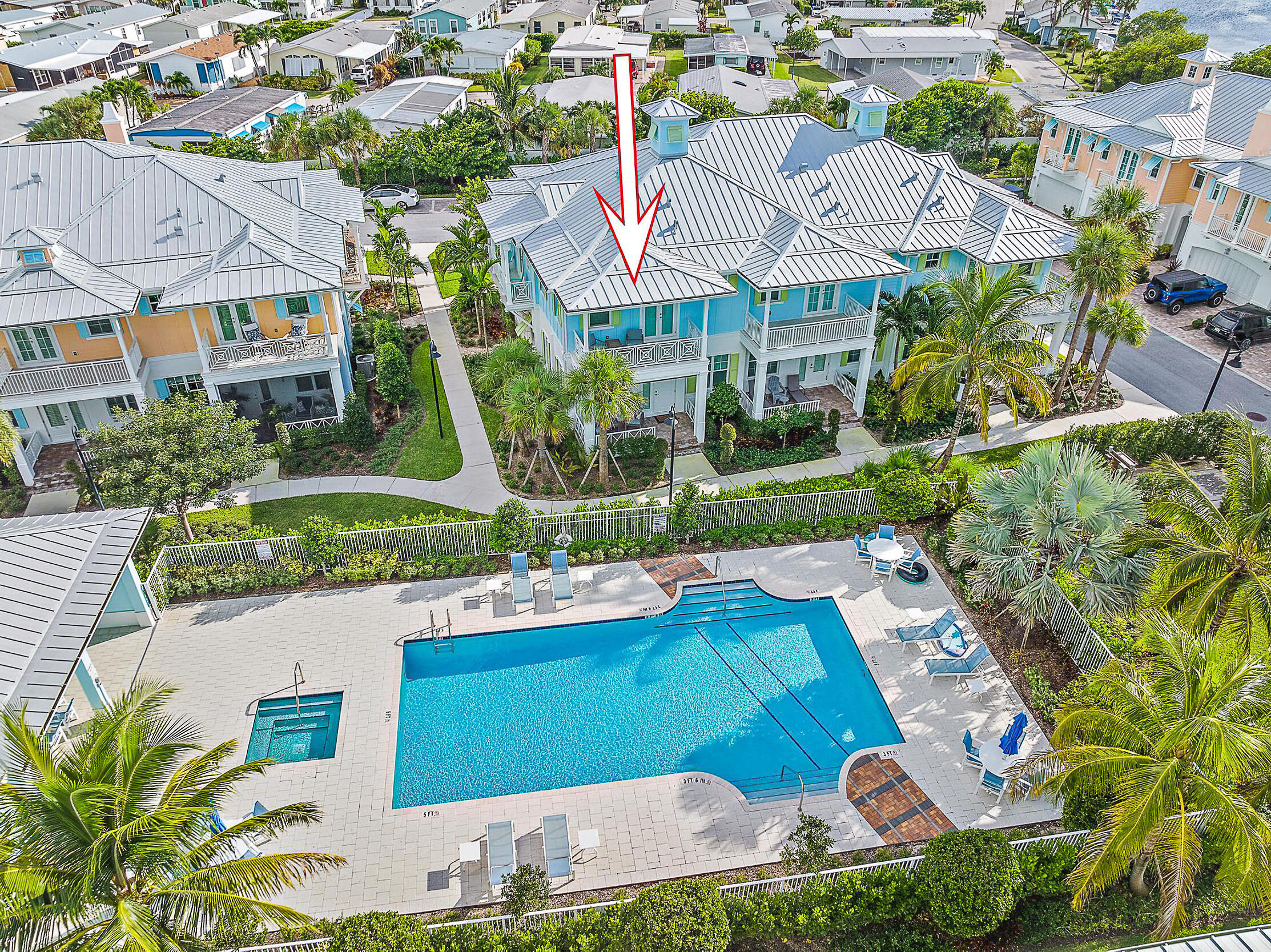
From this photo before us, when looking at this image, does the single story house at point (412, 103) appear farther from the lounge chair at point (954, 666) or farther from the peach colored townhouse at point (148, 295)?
the lounge chair at point (954, 666)

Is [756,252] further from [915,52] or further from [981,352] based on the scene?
[915,52]

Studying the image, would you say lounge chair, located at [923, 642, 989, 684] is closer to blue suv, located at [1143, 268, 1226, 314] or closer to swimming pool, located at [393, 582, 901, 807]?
swimming pool, located at [393, 582, 901, 807]

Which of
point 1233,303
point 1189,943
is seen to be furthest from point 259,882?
point 1233,303

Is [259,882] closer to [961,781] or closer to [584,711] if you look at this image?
[584,711]

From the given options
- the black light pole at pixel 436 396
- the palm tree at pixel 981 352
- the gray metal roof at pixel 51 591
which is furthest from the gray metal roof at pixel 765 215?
the gray metal roof at pixel 51 591

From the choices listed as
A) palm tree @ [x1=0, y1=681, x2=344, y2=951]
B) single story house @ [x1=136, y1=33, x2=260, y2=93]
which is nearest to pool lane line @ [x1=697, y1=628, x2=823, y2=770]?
palm tree @ [x1=0, y1=681, x2=344, y2=951]

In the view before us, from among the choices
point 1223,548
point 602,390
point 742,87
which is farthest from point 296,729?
point 742,87

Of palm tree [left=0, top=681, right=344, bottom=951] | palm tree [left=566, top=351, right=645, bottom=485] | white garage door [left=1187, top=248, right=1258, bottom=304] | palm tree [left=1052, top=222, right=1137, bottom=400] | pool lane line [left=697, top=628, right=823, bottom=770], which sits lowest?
pool lane line [left=697, top=628, right=823, bottom=770]
